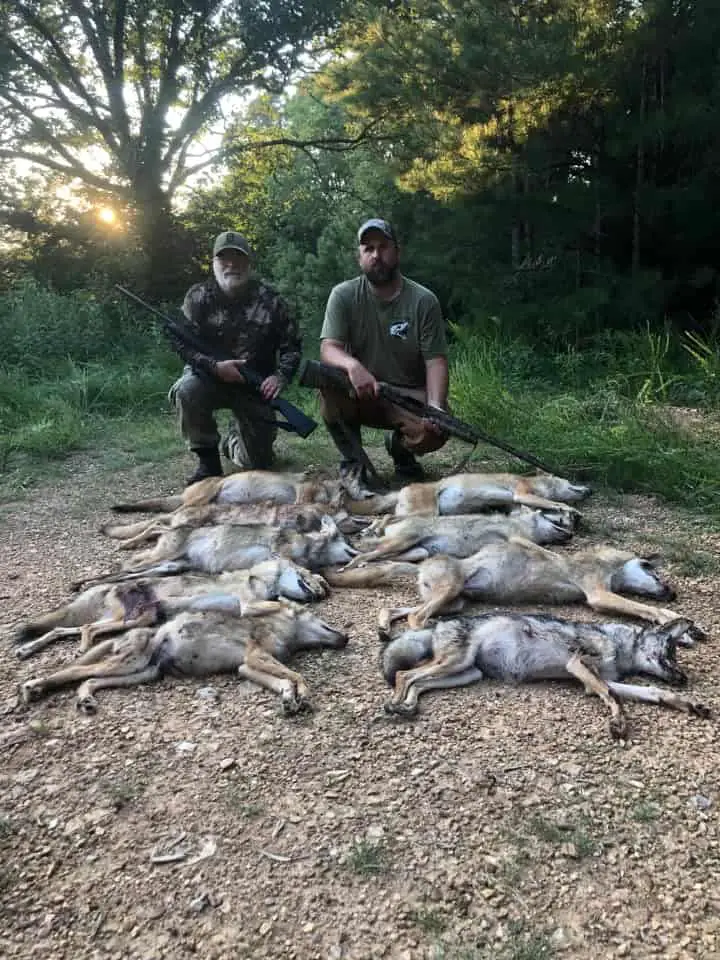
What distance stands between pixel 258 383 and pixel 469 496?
200cm

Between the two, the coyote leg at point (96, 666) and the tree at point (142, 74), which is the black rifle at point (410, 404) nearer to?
the coyote leg at point (96, 666)

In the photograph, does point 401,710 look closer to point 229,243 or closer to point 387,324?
point 387,324

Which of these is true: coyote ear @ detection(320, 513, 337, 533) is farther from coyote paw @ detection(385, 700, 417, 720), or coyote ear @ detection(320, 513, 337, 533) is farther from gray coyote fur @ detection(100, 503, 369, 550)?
coyote paw @ detection(385, 700, 417, 720)

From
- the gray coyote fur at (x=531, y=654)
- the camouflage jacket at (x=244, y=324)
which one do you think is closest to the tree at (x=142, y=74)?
the camouflage jacket at (x=244, y=324)

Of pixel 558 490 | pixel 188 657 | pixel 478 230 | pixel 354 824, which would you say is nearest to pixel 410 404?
pixel 558 490

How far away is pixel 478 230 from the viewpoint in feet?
30.9

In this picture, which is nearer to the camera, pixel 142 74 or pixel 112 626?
pixel 112 626

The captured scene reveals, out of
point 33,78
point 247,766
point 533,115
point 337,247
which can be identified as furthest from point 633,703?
point 33,78

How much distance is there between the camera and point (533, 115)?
26.3 feet

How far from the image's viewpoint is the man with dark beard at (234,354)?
6203mm

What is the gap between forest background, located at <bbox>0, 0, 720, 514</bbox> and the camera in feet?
24.0

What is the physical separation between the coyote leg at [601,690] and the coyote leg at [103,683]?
1794 mm

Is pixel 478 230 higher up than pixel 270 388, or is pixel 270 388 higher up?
pixel 478 230

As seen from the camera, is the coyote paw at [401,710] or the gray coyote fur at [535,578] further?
the gray coyote fur at [535,578]
